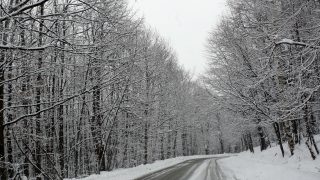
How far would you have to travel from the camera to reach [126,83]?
27.2 feet

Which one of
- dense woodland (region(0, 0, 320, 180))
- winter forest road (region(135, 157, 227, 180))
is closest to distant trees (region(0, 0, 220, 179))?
dense woodland (region(0, 0, 320, 180))

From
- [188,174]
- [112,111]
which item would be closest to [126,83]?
[112,111]

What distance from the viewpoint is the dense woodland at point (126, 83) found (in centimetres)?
476

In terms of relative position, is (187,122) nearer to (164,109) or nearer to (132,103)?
(164,109)

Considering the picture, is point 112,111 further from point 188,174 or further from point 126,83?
point 188,174

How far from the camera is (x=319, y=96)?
30.8 ft

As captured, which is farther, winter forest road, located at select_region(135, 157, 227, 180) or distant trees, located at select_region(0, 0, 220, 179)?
winter forest road, located at select_region(135, 157, 227, 180)

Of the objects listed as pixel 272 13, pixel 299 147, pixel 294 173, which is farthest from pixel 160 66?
pixel 294 173

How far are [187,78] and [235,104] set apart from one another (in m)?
18.3

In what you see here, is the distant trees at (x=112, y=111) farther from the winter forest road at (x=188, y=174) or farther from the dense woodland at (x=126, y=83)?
the winter forest road at (x=188, y=174)

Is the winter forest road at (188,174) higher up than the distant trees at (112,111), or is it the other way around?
Answer: the distant trees at (112,111)

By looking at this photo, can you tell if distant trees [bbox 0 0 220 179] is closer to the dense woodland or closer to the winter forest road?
the dense woodland

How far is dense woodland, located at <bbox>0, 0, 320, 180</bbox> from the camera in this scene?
476 centimetres

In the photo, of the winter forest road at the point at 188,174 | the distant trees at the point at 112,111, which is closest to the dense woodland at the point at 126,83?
the distant trees at the point at 112,111
